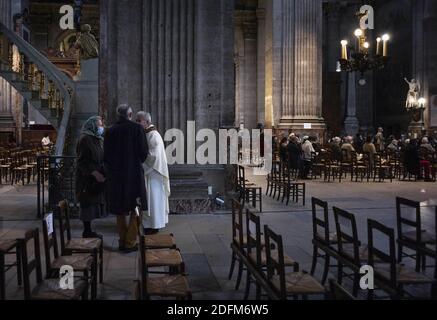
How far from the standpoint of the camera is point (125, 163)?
23.8 feet

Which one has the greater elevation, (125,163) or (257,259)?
(125,163)

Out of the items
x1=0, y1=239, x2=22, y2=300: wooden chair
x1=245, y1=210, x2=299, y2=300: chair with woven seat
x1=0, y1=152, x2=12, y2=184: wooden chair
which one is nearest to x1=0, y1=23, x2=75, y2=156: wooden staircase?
x1=0, y1=152, x2=12, y2=184: wooden chair

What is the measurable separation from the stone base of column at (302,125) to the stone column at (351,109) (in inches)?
344

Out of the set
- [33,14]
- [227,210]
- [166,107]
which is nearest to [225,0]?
[166,107]

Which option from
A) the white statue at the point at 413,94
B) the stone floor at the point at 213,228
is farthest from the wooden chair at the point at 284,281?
the white statue at the point at 413,94

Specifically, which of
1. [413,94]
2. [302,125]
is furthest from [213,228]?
[413,94]

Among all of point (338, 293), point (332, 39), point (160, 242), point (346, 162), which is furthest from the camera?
point (332, 39)

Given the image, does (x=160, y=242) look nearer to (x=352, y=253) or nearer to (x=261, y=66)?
(x=352, y=253)

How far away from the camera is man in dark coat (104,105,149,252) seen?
7.25m

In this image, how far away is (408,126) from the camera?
1193 inches

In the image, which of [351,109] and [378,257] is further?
[351,109]

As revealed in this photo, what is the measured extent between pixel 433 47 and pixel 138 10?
73.7 feet

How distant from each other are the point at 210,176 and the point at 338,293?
7.88 m
